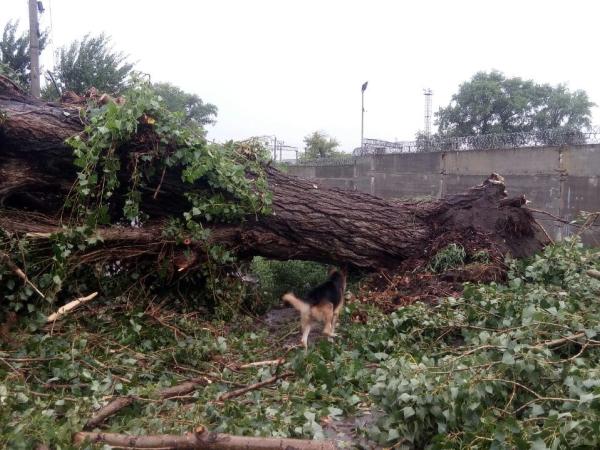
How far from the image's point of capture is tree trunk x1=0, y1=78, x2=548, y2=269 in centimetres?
477

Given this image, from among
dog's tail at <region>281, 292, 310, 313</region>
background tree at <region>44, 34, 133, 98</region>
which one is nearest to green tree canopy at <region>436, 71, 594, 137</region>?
background tree at <region>44, 34, 133, 98</region>

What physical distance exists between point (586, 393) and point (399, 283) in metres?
3.39

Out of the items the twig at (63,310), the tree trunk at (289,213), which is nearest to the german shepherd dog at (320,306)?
the tree trunk at (289,213)

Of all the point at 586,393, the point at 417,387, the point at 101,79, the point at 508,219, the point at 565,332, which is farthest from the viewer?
the point at 101,79

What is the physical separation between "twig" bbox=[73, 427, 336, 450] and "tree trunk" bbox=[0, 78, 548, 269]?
253cm

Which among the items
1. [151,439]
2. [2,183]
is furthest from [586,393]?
[2,183]

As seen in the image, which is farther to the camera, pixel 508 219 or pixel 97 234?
pixel 508 219

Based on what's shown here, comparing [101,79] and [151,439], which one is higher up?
[101,79]

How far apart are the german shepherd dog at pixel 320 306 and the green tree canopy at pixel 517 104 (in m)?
22.9

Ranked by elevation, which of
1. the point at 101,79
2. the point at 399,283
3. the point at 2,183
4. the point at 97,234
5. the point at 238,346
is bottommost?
the point at 238,346

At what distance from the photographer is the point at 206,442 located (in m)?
2.41

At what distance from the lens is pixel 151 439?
8.11 ft

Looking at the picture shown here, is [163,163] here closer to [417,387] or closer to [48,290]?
[48,290]

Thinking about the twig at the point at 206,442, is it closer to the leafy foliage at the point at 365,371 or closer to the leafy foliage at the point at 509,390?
the leafy foliage at the point at 365,371
